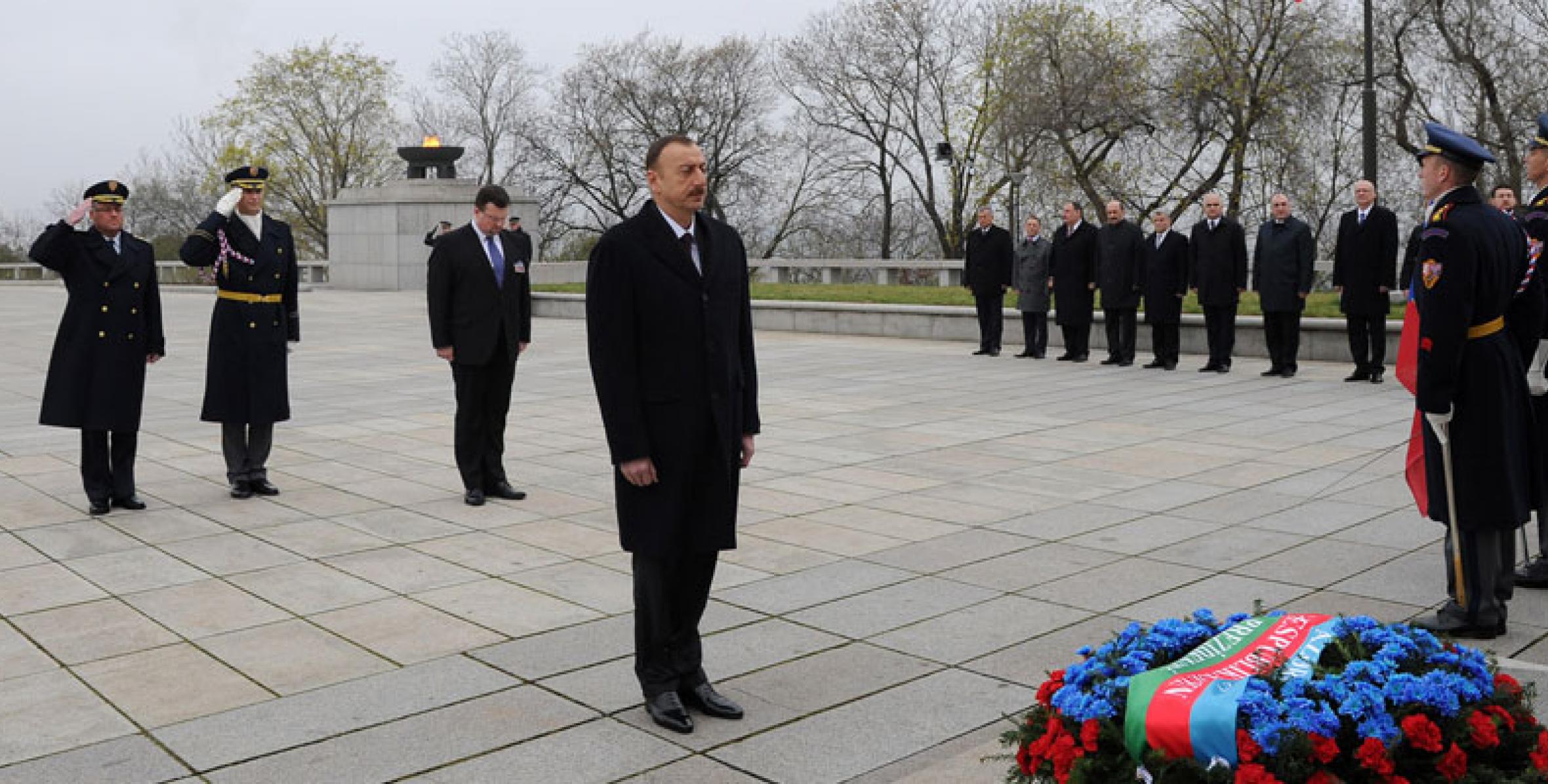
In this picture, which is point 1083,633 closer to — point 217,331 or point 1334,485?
point 1334,485

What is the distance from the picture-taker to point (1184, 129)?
32.8 m

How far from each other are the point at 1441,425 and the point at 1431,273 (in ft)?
1.82

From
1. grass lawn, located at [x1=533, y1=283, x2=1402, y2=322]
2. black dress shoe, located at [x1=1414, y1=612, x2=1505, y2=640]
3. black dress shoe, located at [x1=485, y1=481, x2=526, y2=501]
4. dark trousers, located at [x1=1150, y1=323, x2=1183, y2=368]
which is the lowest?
black dress shoe, located at [x1=1414, y1=612, x2=1505, y2=640]

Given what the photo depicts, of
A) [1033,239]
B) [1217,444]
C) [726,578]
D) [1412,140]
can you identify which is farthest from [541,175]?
[726,578]

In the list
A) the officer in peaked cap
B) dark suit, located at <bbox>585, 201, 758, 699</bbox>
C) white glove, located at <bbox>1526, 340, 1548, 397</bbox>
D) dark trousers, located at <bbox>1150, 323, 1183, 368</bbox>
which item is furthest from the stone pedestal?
dark suit, located at <bbox>585, 201, 758, 699</bbox>

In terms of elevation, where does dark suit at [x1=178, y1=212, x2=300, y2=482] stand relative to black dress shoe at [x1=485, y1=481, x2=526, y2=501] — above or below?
above

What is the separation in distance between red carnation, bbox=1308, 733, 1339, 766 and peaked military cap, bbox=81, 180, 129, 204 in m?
7.14

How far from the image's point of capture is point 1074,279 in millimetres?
16812

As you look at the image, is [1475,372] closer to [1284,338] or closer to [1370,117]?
[1284,338]

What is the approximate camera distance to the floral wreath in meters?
2.72

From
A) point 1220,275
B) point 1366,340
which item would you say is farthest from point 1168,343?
point 1366,340

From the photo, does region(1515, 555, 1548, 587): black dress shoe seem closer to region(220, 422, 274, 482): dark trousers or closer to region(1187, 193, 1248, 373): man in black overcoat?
region(220, 422, 274, 482): dark trousers

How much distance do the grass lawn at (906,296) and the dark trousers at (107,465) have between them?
13.7m

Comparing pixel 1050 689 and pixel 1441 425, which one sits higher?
pixel 1441 425
